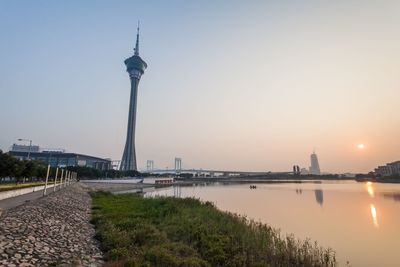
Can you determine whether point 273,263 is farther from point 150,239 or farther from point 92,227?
point 92,227

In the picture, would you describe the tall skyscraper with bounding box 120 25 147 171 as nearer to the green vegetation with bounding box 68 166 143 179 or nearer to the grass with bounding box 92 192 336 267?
the green vegetation with bounding box 68 166 143 179

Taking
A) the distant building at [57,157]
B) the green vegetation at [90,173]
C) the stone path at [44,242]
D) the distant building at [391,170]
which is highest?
the distant building at [57,157]

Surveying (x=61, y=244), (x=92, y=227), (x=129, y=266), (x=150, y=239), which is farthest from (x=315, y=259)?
(x=92, y=227)

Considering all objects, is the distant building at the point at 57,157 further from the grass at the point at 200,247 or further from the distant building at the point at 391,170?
the distant building at the point at 391,170

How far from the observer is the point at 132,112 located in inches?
6024

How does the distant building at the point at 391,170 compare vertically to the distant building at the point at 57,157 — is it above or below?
below

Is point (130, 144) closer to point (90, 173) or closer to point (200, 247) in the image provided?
point (90, 173)

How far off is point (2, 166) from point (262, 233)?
33535 mm

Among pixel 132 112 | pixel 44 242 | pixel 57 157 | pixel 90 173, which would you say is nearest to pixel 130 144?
pixel 132 112

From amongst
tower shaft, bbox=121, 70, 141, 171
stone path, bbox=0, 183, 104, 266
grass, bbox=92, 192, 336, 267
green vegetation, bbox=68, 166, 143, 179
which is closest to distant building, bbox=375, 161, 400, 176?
tower shaft, bbox=121, 70, 141, 171

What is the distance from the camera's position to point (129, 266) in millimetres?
8758

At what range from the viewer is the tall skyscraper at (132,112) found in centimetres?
14900

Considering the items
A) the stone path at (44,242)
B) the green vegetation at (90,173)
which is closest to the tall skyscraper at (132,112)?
the green vegetation at (90,173)

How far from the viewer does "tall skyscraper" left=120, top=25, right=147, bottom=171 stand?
489 ft
